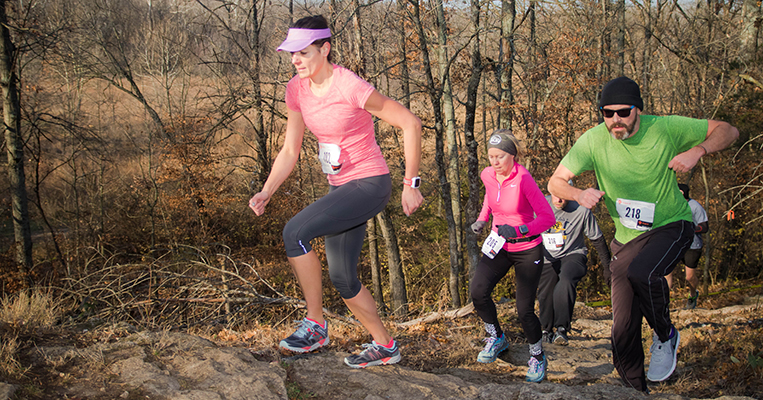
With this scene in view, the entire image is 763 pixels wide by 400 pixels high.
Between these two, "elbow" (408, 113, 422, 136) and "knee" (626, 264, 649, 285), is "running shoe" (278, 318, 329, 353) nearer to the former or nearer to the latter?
"elbow" (408, 113, 422, 136)

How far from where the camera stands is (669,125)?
10.4ft

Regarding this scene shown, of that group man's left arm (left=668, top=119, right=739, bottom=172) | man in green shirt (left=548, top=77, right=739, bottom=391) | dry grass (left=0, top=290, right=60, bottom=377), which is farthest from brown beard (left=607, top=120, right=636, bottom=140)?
dry grass (left=0, top=290, right=60, bottom=377)

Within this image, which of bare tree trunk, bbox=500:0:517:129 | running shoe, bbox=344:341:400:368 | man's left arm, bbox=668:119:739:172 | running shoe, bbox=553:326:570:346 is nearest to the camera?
man's left arm, bbox=668:119:739:172

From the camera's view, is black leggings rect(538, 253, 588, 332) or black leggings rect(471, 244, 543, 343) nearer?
black leggings rect(471, 244, 543, 343)

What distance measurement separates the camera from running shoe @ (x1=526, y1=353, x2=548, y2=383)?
3797 millimetres

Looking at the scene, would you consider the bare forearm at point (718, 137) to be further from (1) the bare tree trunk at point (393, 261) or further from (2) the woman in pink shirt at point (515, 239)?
(1) the bare tree trunk at point (393, 261)

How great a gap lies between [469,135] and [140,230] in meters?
14.3

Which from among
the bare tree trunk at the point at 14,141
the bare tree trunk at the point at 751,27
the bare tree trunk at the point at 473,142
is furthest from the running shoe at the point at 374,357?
the bare tree trunk at the point at 14,141

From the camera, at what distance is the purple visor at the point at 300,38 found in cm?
297

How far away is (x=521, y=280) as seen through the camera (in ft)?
13.2

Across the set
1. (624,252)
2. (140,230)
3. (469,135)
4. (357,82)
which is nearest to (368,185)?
(357,82)

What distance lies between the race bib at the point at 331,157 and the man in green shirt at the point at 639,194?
1.45 metres

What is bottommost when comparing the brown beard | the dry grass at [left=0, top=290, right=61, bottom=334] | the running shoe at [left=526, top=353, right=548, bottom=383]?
the running shoe at [left=526, top=353, right=548, bottom=383]

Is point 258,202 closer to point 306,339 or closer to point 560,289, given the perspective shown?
point 306,339
